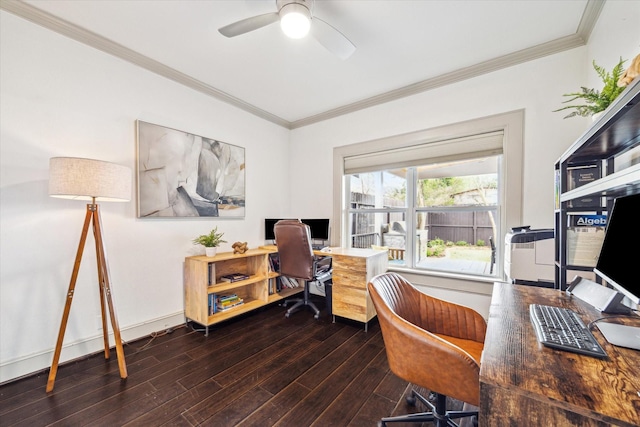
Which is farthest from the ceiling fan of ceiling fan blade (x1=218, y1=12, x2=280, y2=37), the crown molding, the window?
the window

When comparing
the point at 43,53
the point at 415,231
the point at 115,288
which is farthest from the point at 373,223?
the point at 43,53

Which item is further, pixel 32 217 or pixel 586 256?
pixel 32 217

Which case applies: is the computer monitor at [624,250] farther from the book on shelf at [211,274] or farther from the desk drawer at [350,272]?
the book on shelf at [211,274]

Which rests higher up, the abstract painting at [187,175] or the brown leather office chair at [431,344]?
the abstract painting at [187,175]

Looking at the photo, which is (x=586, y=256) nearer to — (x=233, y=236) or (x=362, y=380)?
(x=362, y=380)

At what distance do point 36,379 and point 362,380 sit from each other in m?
2.32

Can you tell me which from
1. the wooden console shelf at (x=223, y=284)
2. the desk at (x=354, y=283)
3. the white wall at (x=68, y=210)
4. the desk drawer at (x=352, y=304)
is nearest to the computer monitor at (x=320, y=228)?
the desk at (x=354, y=283)

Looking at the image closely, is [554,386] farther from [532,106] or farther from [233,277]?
[233,277]

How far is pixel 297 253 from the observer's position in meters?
2.89

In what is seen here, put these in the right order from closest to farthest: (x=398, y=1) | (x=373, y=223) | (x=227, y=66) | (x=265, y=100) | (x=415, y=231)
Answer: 1. (x=398, y=1)
2. (x=227, y=66)
3. (x=415, y=231)
4. (x=265, y=100)
5. (x=373, y=223)

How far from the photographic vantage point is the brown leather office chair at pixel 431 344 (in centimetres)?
106

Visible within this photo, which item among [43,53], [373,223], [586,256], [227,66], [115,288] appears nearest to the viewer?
[586,256]

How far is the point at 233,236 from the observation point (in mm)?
3215

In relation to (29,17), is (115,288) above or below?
below
